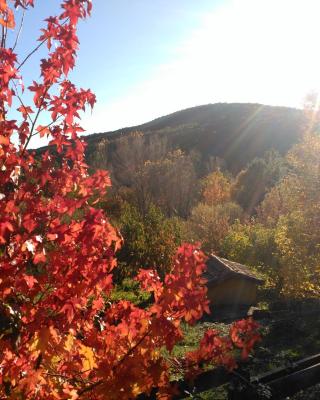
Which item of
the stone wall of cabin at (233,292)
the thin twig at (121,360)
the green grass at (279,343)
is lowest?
the stone wall of cabin at (233,292)

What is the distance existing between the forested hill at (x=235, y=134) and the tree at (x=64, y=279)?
7982 centimetres

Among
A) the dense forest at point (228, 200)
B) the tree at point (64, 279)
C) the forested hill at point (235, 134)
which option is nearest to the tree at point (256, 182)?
the dense forest at point (228, 200)

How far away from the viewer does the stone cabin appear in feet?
54.3

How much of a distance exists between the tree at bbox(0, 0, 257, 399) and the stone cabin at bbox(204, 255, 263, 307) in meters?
13.5

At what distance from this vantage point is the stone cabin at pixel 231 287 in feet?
54.3

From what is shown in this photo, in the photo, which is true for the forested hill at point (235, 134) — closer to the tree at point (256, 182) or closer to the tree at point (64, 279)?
the tree at point (256, 182)

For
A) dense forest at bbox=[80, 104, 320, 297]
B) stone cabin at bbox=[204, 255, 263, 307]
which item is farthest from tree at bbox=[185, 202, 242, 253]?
stone cabin at bbox=[204, 255, 263, 307]

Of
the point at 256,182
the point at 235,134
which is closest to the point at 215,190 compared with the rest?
the point at 256,182

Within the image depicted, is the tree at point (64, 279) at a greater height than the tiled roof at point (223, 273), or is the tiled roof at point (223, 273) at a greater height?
the tree at point (64, 279)

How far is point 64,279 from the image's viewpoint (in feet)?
10.0

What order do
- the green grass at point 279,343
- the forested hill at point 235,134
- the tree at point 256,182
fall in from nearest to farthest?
1. the green grass at point 279,343
2. the tree at point 256,182
3. the forested hill at point 235,134

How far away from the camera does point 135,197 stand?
4103 cm

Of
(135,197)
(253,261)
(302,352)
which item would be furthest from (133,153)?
(302,352)

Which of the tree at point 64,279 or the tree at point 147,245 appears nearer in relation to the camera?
the tree at point 64,279
